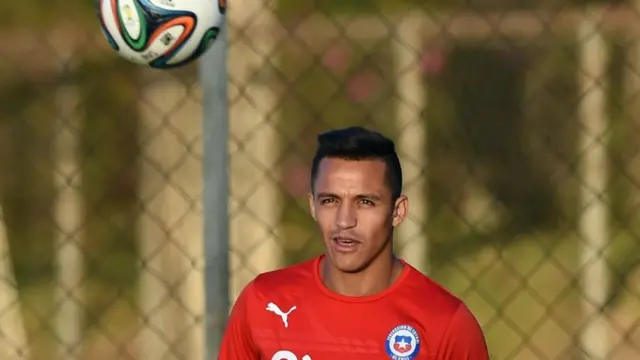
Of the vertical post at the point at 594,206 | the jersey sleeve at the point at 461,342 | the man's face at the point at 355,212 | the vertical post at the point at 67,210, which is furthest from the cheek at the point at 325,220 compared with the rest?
the vertical post at the point at 67,210

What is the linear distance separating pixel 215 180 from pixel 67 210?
3.12 metres

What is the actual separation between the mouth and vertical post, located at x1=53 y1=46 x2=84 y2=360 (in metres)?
3.01

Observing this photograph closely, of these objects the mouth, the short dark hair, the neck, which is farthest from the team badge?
the short dark hair

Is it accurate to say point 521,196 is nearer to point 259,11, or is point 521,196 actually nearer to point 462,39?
point 462,39

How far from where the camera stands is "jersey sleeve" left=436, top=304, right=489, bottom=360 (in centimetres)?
279

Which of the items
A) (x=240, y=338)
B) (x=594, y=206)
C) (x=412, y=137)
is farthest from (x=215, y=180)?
(x=412, y=137)

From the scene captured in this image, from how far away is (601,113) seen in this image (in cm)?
529

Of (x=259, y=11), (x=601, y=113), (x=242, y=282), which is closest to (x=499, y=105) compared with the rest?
(x=601, y=113)

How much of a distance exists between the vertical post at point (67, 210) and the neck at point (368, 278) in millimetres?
2902

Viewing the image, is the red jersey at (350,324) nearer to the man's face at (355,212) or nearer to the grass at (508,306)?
the man's face at (355,212)

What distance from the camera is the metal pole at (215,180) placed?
11.1 feet

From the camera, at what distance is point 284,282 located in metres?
2.99

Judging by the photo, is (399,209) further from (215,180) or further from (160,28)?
(160,28)

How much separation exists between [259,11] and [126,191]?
2.32 metres
